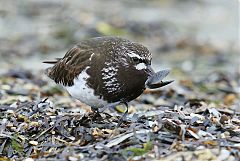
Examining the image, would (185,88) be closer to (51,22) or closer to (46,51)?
(46,51)

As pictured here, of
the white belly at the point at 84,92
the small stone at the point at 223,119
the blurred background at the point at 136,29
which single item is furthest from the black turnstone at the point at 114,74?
the blurred background at the point at 136,29

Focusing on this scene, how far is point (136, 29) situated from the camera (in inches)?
505

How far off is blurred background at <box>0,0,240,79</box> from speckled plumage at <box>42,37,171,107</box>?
398 cm

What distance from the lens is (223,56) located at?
1151cm

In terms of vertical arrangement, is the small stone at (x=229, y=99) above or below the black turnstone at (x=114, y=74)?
below

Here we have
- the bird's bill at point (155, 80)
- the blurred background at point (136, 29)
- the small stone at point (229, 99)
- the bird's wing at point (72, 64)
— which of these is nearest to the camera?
the bird's bill at point (155, 80)

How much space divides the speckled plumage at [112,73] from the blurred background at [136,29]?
3.98 meters

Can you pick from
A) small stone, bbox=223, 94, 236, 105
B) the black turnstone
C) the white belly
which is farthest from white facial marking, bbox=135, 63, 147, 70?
small stone, bbox=223, 94, 236, 105

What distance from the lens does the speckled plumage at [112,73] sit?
5016 millimetres

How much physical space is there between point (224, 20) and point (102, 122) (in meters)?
9.85

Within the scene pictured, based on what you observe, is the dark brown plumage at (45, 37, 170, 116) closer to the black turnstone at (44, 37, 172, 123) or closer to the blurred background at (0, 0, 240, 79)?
the black turnstone at (44, 37, 172, 123)

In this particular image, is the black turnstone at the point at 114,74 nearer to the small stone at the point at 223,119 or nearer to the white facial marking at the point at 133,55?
the white facial marking at the point at 133,55

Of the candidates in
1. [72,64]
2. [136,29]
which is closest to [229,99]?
[72,64]

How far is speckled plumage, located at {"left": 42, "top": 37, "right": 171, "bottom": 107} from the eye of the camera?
5016mm
